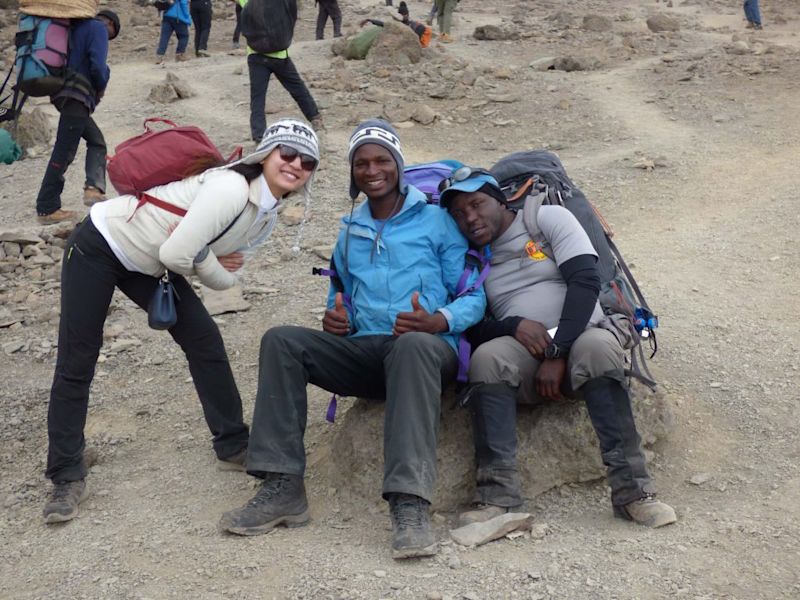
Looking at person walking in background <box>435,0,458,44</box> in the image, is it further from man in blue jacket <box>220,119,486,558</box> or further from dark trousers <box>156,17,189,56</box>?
man in blue jacket <box>220,119,486,558</box>

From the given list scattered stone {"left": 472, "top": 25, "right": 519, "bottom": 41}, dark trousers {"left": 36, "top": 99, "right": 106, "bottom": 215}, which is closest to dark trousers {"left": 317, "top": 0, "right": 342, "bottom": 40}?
scattered stone {"left": 472, "top": 25, "right": 519, "bottom": 41}

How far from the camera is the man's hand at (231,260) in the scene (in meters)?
4.17

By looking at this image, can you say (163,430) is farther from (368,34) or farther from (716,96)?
(368,34)

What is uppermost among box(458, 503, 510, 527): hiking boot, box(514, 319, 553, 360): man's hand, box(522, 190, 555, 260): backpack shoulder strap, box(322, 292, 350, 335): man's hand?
box(522, 190, 555, 260): backpack shoulder strap

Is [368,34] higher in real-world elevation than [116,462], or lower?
higher

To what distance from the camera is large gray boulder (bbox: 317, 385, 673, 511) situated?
4242 mm

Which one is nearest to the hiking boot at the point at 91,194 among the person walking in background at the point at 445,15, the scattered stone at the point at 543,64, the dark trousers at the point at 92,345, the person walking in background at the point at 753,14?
the dark trousers at the point at 92,345

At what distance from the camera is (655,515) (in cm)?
390

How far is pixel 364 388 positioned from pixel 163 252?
3.56ft

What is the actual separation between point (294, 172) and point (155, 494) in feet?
5.81

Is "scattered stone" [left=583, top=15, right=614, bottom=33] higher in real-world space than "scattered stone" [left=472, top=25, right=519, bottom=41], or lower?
higher

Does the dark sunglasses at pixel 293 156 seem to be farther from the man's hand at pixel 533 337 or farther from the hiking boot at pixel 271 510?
the hiking boot at pixel 271 510

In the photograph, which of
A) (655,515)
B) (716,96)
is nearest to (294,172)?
(655,515)

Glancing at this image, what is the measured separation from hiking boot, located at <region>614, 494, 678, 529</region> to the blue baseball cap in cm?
147
